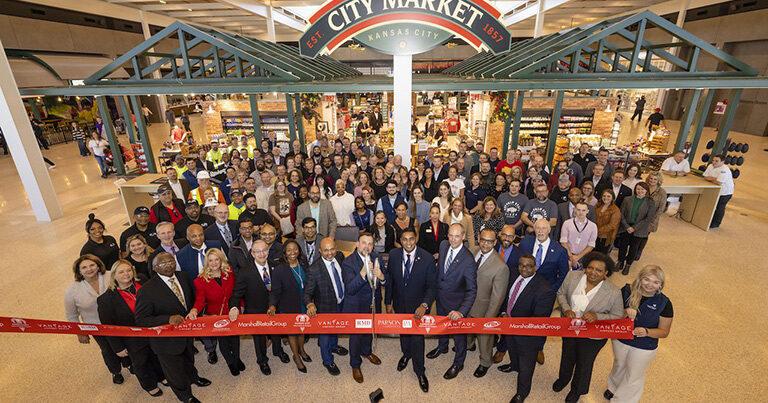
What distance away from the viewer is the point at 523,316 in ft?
11.1

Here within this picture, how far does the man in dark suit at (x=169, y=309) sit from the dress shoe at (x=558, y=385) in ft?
12.8

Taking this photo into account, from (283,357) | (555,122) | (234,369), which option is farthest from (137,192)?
(555,122)

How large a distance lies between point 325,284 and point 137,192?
7.04 metres

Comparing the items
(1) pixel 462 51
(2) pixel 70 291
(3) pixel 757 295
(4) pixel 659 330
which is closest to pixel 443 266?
(4) pixel 659 330

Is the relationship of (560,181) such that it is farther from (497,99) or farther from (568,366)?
(497,99)

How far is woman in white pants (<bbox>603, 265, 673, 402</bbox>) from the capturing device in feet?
9.49

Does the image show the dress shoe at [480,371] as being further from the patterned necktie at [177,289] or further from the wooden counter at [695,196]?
the wooden counter at [695,196]

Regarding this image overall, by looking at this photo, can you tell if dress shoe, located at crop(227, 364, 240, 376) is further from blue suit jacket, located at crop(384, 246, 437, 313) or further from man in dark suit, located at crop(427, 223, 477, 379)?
man in dark suit, located at crop(427, 223, 477, 379)

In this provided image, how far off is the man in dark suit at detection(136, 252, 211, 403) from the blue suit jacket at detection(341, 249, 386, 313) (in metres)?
1.58

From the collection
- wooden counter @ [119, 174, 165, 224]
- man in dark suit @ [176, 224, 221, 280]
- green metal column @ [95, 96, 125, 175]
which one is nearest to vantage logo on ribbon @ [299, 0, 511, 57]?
man in dark suit @ [176, 224, 221, 280]

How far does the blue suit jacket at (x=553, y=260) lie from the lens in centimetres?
388

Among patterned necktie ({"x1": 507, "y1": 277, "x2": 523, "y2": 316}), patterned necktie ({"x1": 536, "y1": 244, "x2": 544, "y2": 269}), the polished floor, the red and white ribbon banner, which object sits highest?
patterned necktie ({"x1": 536, "y1": 244, "x2": 544, "y2": 269})

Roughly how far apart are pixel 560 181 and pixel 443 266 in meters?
3.13

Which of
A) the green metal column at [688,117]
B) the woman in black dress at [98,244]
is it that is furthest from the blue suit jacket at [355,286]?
the green metal column at [688,117]
